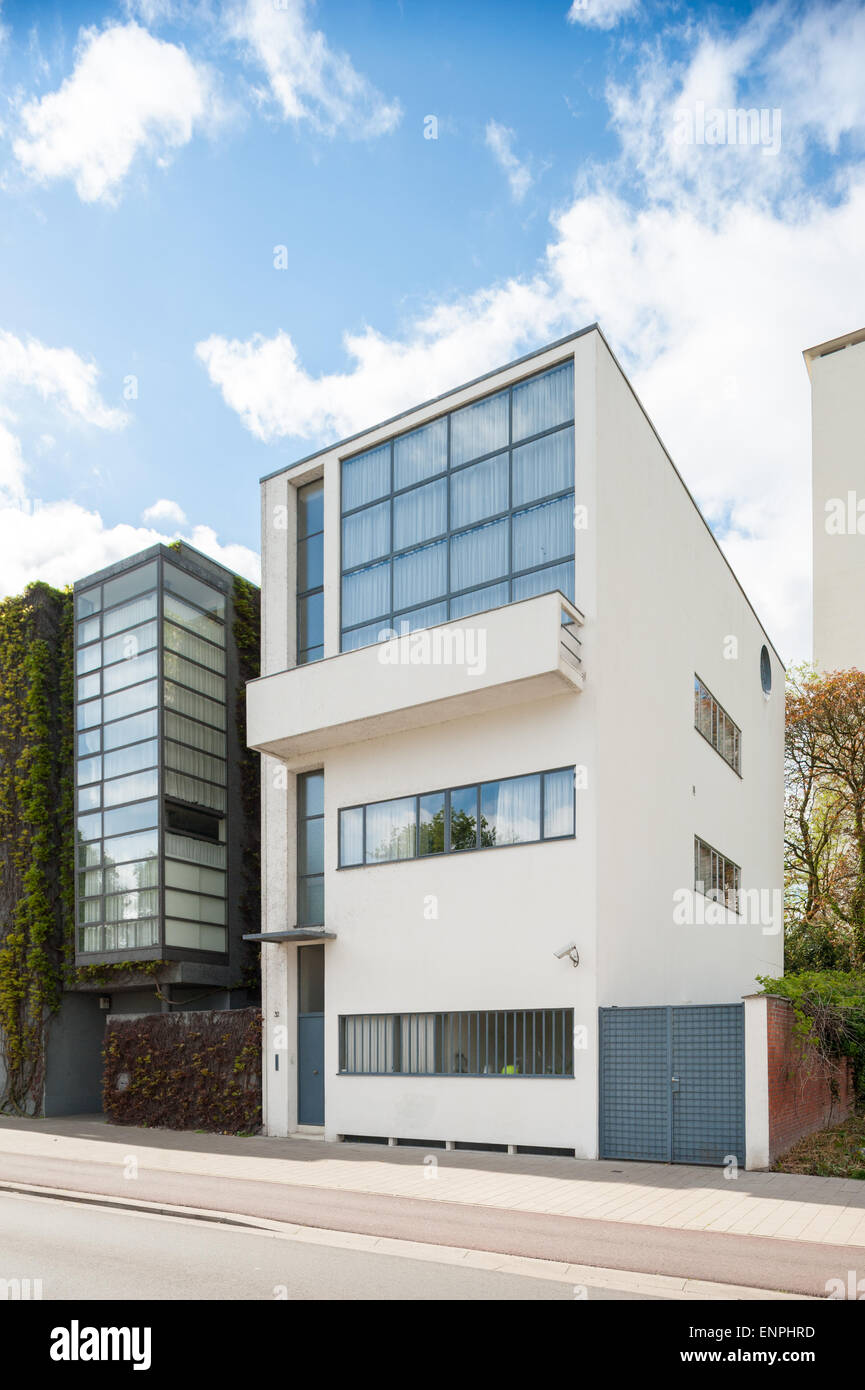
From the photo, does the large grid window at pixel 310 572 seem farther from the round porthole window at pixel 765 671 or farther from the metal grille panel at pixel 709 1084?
the round porthole window at pixel 765 671

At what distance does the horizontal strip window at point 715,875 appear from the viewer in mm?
22516

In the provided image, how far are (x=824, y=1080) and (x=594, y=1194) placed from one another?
20.7 feet

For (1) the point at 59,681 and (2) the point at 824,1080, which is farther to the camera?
(1) the point at 59,681

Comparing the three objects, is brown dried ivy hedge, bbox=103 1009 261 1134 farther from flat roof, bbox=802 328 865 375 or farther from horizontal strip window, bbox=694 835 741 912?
flat roof, bbox=802 328 865 375

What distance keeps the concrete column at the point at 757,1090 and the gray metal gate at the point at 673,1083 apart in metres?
0.11

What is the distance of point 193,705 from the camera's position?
2569 cm

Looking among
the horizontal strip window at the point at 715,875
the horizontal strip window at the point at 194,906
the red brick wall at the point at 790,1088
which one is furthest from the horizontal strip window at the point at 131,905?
the red brick wall at the point at 790,1088

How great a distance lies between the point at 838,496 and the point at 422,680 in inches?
1245

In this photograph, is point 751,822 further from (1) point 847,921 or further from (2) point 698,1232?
(2) point 698,1232

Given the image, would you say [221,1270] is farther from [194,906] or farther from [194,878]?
[194,878]

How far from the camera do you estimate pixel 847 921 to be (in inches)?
1308

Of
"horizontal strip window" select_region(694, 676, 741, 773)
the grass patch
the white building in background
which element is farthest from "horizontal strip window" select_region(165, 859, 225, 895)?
the white building in background
